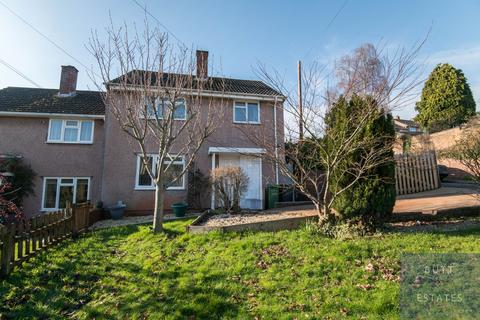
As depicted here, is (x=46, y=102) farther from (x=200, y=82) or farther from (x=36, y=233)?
(x=200, y=82)

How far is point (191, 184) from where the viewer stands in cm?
1269

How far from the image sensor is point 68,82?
52.4ft

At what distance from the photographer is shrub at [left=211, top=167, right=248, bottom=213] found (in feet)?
31.1

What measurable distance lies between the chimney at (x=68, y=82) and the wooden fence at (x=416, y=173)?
1840 cm

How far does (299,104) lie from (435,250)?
4.27 metres

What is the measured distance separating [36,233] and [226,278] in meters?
5.34

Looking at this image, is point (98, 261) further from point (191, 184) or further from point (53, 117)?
point (53, 117)

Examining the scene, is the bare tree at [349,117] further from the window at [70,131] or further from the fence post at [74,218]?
the window at [70,131]

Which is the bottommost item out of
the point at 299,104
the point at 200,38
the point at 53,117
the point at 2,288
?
the point at 2,288

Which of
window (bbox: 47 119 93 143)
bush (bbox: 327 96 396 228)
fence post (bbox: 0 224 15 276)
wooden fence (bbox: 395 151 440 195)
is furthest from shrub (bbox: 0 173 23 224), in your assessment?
wooden fence (bbox: 395 151 440 195)

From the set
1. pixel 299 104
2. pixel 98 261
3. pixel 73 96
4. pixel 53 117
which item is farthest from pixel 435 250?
pixel 73 96

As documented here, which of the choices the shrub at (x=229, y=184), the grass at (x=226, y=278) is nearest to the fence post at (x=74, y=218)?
the grass at (x=226, y=278)

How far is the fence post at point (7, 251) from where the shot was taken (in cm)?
550

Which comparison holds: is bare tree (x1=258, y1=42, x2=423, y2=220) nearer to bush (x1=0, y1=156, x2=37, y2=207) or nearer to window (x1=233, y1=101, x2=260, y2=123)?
window (x1=233, y1=101, x2=260, y2=123)
